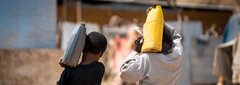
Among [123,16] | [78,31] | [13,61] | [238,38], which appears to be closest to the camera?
[78,31]

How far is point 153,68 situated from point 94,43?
21.5 inches

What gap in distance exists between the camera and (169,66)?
14.8 ft

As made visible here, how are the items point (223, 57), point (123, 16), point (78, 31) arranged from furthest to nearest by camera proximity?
1. point (123, 16)
2. point (223, 57)
3. point (78, 31)

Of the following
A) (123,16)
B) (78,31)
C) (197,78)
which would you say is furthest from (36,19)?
(197,78)

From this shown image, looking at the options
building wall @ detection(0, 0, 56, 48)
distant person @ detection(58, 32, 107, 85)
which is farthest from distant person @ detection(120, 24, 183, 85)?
building wall @ detection(0, 0, 56, 48)

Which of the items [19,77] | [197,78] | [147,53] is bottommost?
[197,78]

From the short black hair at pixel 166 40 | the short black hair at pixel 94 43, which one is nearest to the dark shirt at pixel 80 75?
the short black hair at pixel 94 43

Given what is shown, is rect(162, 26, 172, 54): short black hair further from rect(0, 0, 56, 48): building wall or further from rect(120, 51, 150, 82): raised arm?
rect(0, 0, 56, 48): building wall

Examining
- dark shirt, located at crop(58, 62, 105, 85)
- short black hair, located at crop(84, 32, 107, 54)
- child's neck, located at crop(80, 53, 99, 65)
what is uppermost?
short black hair, located at crop(84, 32, 107, 54)

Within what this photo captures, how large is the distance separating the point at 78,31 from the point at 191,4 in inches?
274

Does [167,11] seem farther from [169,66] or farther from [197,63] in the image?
[169,66]

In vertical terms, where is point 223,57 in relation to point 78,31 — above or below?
below

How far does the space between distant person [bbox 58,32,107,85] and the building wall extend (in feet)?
5.68

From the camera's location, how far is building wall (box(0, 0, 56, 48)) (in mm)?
5863
